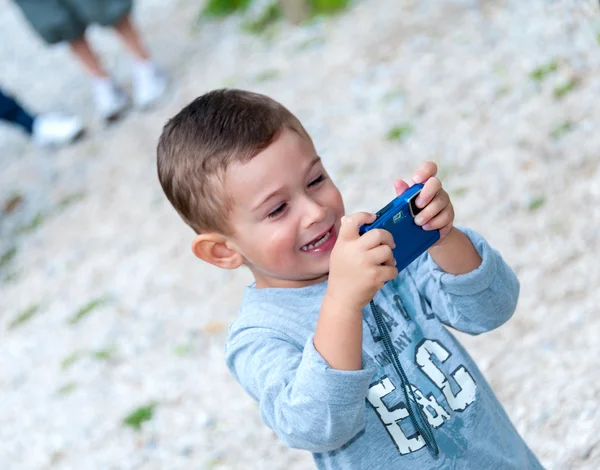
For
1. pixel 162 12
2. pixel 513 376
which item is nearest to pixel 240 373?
pixel 513 376

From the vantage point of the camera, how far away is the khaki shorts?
6.49 meters

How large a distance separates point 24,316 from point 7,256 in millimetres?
1014

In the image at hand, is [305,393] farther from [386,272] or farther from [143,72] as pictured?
[143,72]

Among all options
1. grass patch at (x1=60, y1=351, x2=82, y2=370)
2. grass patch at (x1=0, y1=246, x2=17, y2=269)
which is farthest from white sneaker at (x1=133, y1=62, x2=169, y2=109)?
grass patch at (x1=60, y1=351, x2=82, y2=370)

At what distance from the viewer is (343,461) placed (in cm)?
174

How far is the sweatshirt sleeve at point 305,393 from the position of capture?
1.50 meters

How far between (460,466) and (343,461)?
0.26 meters

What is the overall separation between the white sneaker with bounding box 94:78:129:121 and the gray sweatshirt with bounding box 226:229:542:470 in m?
5.30

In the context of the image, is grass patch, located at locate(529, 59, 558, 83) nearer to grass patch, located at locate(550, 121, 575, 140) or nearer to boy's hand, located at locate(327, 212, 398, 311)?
grass patch, located at locate(550, 121, 575, 140)

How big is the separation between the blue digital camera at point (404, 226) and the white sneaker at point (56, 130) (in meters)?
5.69

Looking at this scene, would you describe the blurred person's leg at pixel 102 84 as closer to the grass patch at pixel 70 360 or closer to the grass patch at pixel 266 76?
the grass patch at pixel 266 76

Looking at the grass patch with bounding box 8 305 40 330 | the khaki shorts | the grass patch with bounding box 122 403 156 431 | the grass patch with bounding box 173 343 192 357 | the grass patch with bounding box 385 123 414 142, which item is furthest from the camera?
the khaki shorts

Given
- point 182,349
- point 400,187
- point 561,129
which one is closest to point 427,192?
point 400,187

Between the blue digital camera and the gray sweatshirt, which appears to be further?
the gray sweatshirt
